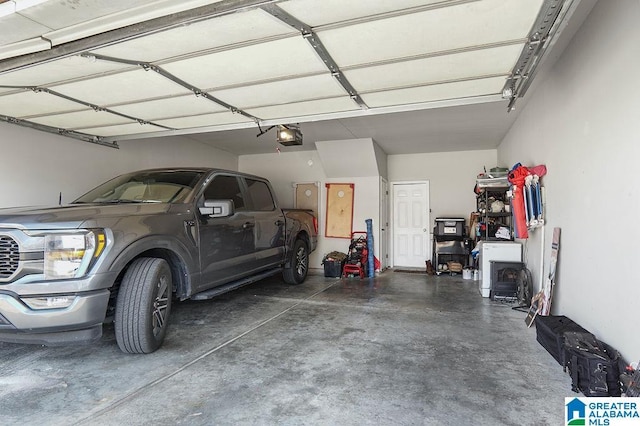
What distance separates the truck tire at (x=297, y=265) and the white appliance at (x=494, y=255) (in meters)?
2.90

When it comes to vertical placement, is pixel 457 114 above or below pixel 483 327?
above

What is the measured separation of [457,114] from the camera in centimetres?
506

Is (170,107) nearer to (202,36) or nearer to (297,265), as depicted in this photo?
(202,36)

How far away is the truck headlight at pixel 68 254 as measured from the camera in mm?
2322

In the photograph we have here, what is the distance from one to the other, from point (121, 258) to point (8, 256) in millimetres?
686

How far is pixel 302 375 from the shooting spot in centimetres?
245

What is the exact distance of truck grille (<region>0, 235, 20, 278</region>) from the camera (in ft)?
7.62

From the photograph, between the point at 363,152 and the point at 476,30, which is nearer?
the point at 476,30

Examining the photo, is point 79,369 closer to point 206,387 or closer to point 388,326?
point 206,387

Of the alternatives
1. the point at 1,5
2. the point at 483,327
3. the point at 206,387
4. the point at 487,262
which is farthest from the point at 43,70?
the point at 487,262

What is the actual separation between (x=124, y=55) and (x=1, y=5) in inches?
25.7

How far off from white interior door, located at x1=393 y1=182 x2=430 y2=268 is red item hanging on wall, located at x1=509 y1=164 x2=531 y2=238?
3596 millimetres

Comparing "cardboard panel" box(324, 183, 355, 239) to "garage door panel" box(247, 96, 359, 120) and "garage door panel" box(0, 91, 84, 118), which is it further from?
"garage door panel" box(0, 91, 84, 118)

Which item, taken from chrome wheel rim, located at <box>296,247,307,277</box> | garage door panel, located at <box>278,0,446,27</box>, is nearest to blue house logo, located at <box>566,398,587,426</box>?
garage door panel, located at <box>278,0,446,27</box>
